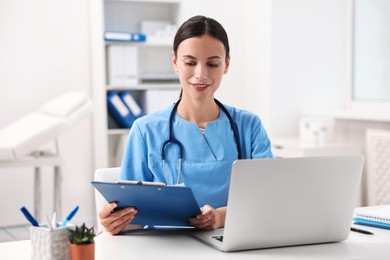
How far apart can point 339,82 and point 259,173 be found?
3155 mm

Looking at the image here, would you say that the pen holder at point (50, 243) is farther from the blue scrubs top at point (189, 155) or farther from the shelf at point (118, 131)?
the shelf at point (118, 131)

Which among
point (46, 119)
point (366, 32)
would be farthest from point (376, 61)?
point (46, 119)

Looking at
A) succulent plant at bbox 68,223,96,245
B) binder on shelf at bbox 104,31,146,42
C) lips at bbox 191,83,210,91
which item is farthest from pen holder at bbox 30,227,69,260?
binder on shelf at bbox 104,31,146,42

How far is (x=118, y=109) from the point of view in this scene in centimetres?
432

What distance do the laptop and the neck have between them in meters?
0.42

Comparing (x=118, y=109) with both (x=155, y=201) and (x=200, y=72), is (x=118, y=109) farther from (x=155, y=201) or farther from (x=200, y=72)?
(x=155, y=201)

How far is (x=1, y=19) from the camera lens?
13.7ft

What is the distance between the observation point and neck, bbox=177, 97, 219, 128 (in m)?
1.79

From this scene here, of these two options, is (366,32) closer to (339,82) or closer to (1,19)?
(339,82)

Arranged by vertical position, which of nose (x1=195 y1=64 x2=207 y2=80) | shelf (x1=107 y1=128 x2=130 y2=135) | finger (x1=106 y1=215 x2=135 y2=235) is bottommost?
finger (x1=106 y1=215 x2=135 y2=235)

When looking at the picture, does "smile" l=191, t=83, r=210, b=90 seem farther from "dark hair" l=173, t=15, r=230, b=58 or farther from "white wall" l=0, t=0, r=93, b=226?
"white wall" l=0, t=0, r=93, b=226

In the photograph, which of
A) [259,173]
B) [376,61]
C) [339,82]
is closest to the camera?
[259,173]

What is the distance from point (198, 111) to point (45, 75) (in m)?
2.72

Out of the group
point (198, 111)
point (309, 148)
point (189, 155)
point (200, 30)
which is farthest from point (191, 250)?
point (309, 148)
